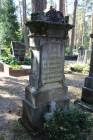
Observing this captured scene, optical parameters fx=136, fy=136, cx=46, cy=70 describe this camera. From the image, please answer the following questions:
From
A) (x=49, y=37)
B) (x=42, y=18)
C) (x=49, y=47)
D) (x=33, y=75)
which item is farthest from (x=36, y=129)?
(x=42, y=18)

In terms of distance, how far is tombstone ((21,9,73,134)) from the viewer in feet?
10.3

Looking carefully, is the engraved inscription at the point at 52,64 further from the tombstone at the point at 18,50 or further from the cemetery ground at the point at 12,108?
the tombstone at the point at 18,50

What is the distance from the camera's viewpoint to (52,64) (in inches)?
137

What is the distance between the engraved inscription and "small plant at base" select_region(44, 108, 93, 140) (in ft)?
3.02

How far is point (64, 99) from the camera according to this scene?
3795 millimetres

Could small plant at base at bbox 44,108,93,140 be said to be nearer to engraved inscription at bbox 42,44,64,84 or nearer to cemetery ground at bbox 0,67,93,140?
cemetery ground at bbox 0,67,93,140

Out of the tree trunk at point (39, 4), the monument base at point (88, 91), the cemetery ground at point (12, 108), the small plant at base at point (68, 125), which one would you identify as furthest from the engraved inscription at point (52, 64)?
the tree trunk at point (39, 4)

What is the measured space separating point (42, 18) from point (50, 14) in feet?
0.83

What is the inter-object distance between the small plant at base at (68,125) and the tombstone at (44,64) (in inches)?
23.1

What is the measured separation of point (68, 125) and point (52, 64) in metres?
1.51

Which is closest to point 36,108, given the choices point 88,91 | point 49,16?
point 49,16

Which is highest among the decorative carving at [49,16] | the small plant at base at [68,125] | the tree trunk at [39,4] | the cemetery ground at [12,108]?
the tree trunk at [39,4]

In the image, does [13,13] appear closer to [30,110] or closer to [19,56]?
[19,56]

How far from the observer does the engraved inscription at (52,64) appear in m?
3.34
